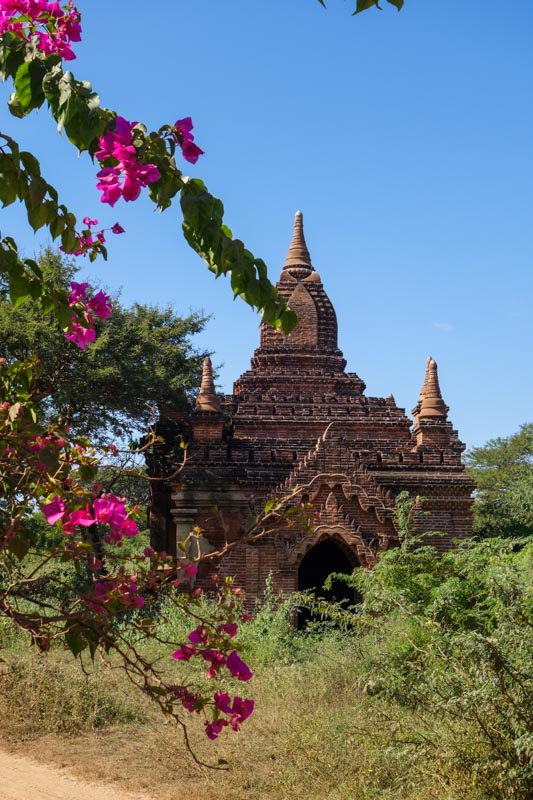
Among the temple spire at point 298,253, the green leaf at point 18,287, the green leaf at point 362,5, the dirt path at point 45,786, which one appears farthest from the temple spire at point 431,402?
the green leaf at point 362,5

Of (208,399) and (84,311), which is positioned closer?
(84,311)

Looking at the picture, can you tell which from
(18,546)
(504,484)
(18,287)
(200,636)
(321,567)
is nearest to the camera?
(18,287)

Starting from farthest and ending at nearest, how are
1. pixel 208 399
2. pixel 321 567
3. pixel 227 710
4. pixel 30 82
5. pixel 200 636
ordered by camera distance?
1. pixel 321 567
2. pixel 208 399
3. pixel 200 636
4. pixel 227 710
5. pixel 30 82

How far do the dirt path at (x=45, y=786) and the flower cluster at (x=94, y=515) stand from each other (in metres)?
5.04

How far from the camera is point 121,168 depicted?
274cm

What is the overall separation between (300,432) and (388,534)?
311cm

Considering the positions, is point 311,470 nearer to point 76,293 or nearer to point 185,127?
point 76,293

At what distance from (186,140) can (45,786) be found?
21.6ft

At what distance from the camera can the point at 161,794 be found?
24.6 ft

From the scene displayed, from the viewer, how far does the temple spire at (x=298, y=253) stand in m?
23.1

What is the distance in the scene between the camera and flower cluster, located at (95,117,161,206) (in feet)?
8.83

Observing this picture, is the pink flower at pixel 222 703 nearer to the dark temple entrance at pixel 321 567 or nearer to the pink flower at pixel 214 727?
the pink flower at pixel 214 727

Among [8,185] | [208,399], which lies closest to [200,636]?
[8,185]

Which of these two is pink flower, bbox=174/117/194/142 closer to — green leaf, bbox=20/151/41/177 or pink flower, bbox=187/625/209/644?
green leaf, bbox=20/151/41/177
